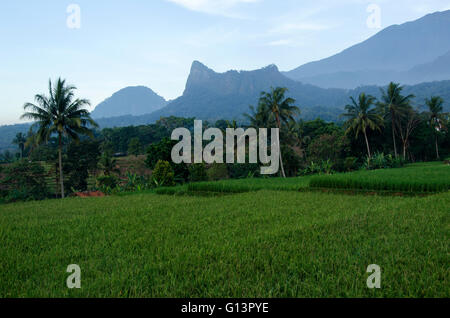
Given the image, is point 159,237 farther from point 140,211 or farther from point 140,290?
point 140,211

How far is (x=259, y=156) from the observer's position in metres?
33.5

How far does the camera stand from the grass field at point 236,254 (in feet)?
13.8

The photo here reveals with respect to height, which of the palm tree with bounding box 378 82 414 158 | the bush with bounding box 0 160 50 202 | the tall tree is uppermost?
the palm tree with bounding box 378 82 414 158

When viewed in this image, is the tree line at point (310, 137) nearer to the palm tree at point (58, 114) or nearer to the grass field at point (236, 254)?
the palm tree at point (58, 114)

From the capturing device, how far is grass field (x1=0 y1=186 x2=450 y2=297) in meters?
4.20

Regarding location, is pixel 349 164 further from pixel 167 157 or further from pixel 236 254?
pixel 236 254

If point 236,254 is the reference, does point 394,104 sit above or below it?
above

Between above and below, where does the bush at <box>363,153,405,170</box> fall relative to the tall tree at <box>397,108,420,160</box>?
below

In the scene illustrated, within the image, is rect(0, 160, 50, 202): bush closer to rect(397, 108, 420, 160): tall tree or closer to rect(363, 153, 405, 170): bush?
rect(363, 153, 405, 170): bush

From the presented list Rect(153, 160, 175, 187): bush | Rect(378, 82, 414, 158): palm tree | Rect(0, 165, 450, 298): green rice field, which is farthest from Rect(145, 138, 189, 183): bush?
Rect(378, 82, 414, 158): palm tree

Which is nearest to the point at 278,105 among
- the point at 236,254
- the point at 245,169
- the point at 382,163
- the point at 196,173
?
the point at 245,169

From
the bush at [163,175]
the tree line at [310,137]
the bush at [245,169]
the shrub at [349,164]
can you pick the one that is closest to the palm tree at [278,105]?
the tree line at [310,137]

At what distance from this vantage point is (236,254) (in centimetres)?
553
